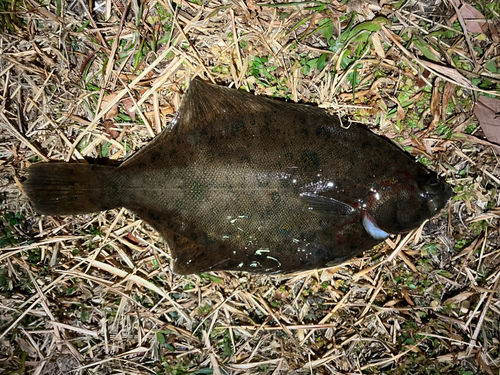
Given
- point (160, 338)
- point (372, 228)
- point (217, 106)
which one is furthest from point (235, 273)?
point (217, 106)

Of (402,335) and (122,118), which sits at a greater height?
(122,118)

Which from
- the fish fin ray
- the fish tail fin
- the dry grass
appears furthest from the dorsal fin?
the fish fin ray

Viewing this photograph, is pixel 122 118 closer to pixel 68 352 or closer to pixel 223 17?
pixel 223 17

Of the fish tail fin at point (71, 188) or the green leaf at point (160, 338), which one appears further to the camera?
the green leaf at point (160, 338)

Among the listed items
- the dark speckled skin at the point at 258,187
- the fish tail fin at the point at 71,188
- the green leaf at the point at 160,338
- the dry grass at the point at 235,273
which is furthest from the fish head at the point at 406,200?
the green leaf at the point at 160,338

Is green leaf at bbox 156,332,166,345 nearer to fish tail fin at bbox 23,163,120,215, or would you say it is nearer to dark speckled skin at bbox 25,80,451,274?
dark speckled skin at bbox 25,80,451,274

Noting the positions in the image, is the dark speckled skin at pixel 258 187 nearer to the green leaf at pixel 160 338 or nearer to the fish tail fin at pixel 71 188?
the fish tail fin at pixel 71 188

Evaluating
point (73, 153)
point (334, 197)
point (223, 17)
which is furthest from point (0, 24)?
point (334, 197)
